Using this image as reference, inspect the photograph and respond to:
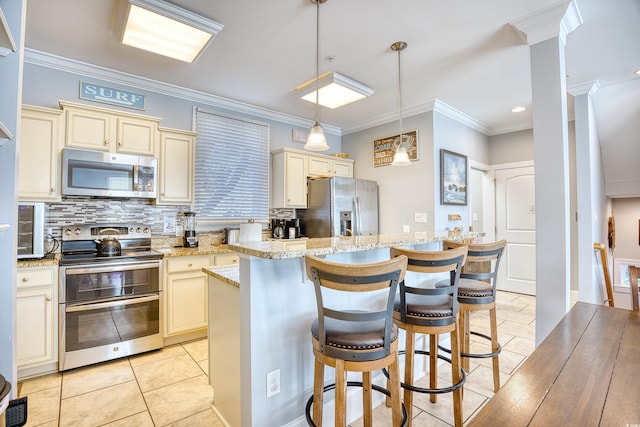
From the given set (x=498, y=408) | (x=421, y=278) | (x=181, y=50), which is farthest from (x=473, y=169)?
(x=498, y=408)

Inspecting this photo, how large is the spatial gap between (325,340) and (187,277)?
2167 millimetres

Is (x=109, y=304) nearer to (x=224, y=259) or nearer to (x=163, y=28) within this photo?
(x=224, y=259)

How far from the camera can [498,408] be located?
2.73 feet

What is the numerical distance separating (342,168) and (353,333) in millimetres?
3705

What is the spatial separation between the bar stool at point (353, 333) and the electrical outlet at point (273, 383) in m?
0.27

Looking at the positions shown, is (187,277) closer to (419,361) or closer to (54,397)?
(54,397)

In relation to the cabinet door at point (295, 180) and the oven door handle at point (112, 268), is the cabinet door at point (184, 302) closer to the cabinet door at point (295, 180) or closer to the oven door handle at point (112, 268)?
the oven door handle at point (112, 268)

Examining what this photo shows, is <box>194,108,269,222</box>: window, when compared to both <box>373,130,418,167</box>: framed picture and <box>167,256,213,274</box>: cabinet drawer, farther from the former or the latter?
<box>373,130,418,167</box>: framed picture

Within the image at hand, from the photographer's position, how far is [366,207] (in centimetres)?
443

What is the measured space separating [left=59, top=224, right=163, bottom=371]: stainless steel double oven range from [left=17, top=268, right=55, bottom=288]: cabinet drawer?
0.08 meters

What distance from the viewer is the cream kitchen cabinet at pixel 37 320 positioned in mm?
2324

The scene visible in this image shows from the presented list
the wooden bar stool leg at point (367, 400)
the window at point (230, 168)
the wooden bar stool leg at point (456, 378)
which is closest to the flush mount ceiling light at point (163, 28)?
the window at point (230, 168)

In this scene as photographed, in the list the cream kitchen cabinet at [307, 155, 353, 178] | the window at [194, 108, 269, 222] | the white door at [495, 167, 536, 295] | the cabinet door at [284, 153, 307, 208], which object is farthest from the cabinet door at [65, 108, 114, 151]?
the white door at [495, 167, 536, 295]

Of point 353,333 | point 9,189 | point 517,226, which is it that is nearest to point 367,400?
point 353,333
